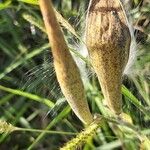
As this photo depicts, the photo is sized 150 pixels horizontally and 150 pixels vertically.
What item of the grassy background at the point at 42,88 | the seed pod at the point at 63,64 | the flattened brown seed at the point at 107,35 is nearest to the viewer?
the seed pod at the point at 63,64

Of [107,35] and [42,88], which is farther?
[42,88]

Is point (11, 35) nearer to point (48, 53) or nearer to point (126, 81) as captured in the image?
point (48, 53)

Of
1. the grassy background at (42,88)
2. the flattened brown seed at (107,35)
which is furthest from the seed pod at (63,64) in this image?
the grassy background at (42,88)

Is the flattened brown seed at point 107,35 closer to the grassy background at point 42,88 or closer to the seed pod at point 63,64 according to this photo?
the seed pod at point 63,64

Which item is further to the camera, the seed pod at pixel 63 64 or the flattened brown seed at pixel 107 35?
the flattened brown seed at pixel 107 35

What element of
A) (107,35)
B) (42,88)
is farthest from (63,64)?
(42,88)

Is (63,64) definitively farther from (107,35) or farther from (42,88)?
(42,88)

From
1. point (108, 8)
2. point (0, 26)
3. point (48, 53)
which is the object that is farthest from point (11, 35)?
point (108, 8)
